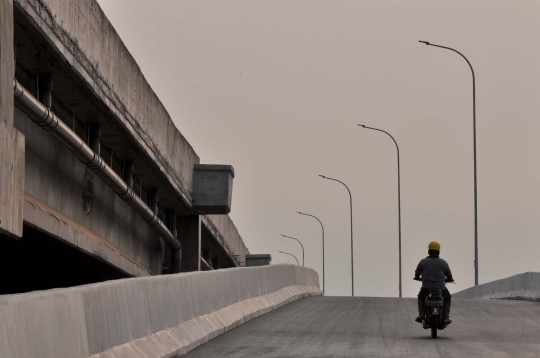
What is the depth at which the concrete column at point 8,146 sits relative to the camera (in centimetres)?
1540

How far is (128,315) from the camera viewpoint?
1199cm

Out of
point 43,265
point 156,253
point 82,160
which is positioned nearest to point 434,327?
point 82,160

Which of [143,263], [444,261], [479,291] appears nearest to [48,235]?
[444,261]

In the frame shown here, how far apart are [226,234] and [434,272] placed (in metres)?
30.8

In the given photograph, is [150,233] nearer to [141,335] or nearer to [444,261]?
[444,261]

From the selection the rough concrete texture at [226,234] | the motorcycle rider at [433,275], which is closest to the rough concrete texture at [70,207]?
the motorcycle rider at [433,275]

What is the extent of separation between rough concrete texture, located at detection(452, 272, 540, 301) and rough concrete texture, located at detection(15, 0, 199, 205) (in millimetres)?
11856

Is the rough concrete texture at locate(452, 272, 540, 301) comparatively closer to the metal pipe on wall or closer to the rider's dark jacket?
the metal pipe on wall

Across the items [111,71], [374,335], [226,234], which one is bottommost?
[374,335]

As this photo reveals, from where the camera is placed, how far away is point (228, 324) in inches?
718

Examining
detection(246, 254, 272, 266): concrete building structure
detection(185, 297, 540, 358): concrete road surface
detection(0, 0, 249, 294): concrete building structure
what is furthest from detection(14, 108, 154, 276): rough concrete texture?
detection(246, 254, 272, 266): concrete building structure

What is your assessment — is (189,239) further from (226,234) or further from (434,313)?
(434,313)

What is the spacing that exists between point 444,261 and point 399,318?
3.03 metres

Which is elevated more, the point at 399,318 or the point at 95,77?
the point at 95,77
